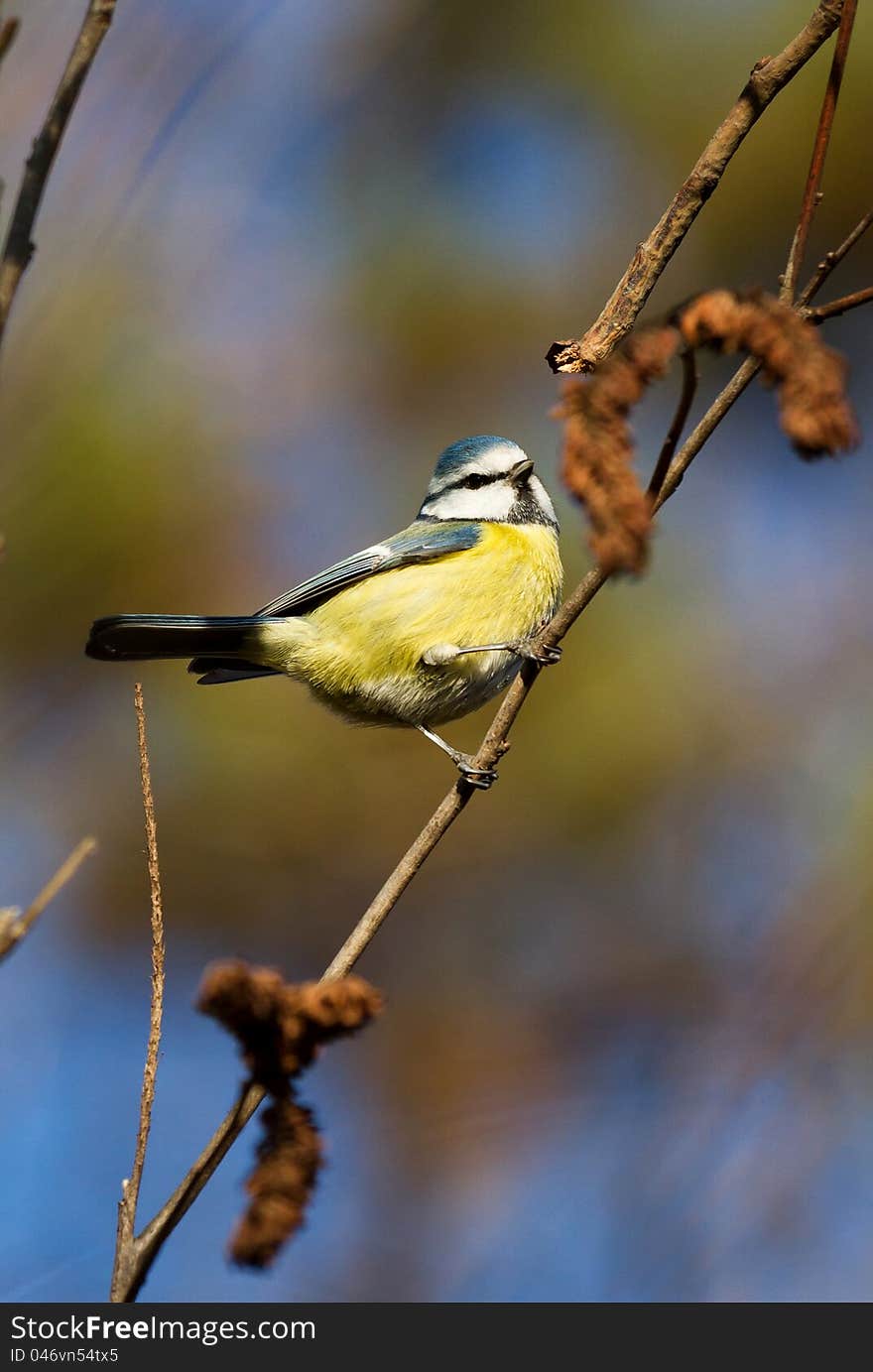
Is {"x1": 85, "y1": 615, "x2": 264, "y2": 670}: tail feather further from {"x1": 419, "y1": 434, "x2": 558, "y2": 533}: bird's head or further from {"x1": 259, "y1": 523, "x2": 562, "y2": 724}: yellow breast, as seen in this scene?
{"x1": 419, "y1": 434, "x2": 558, "y2": 533}: bird's head

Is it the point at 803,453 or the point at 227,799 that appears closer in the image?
the point at 803,453

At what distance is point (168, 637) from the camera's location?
3.01 metres

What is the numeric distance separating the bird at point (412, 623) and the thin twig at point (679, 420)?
151cm

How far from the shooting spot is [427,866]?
5332mm

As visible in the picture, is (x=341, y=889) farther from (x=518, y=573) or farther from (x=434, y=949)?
(x=518, y=573)

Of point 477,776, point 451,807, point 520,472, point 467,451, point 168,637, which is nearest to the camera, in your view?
point 451,807

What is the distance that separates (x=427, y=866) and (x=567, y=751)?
2.54 feet

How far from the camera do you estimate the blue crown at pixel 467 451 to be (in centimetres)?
341

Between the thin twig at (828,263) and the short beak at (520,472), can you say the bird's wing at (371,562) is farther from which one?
the thin twig at (828,263)

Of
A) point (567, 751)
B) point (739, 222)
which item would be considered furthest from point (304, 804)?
point (739, 222)

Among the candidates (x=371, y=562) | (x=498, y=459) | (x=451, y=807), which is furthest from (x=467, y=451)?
(x=451, y=807)

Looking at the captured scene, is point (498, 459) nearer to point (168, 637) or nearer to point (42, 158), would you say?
point (168, 637)

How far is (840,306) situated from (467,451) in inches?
84.0

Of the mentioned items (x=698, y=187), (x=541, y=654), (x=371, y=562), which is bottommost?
(x=541, y=654)
